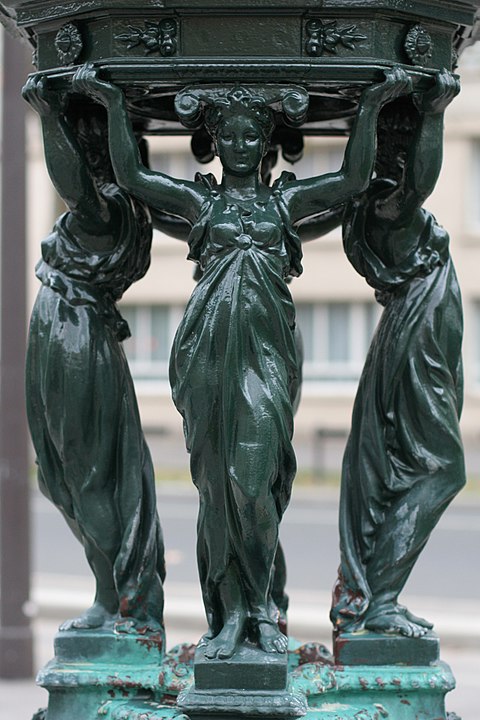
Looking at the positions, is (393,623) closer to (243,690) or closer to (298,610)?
(243,690)

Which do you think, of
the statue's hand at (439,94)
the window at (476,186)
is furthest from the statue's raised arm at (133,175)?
the window at (476,186)

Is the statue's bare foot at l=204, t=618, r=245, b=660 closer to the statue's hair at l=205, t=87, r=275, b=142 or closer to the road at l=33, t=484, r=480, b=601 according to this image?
the statue's hair at l=205, t=87, r=275, b=142

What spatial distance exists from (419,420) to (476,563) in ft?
21.3

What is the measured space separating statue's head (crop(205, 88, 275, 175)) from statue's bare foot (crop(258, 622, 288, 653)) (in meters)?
1.21

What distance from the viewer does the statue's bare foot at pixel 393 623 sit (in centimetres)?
370

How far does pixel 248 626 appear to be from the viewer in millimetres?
3490

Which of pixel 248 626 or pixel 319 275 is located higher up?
pixel 319 275

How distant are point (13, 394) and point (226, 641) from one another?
3684mm

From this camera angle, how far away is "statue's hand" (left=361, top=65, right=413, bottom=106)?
3.41m

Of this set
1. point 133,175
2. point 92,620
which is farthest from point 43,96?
point 92,620

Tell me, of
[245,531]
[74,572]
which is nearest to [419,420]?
[245,531]

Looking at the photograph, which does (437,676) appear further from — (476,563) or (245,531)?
(476,563)

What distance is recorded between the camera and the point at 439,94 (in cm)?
355

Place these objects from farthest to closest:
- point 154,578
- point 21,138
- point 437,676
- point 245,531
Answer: point 21,138, point 154,578, point 437,676, point 245,531
